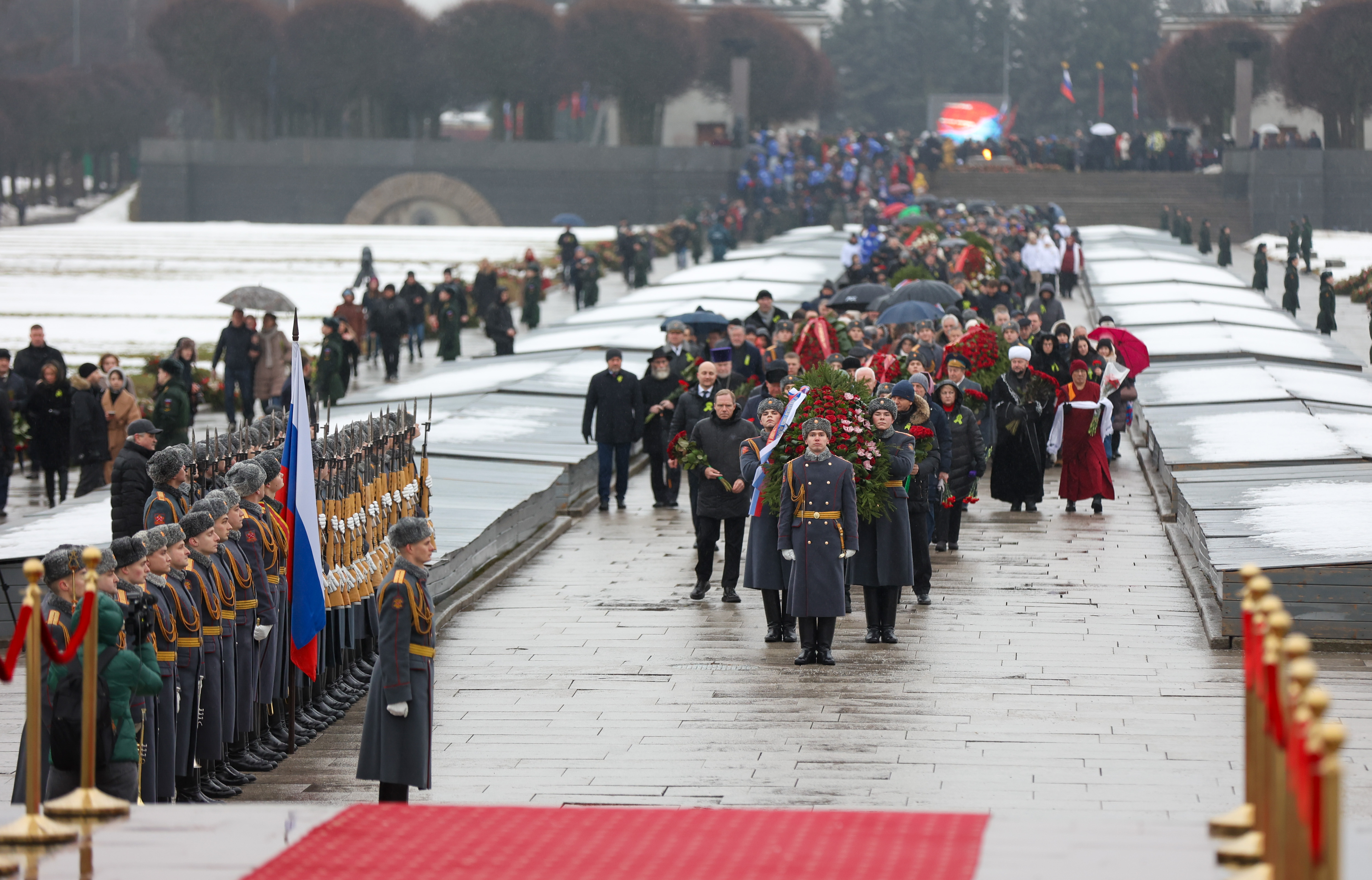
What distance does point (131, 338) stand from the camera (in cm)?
3291

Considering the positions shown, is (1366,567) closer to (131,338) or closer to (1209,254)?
(131,338)

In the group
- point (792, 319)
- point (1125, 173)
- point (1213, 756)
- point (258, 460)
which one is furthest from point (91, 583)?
point (1125, 173)

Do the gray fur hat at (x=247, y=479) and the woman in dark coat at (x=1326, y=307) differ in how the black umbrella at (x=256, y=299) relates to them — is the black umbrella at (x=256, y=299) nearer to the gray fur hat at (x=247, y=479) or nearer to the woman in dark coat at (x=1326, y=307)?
the gray fur hat at (x=247, y=479)

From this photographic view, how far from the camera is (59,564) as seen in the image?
25.1ft

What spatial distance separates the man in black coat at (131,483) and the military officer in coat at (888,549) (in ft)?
16.0

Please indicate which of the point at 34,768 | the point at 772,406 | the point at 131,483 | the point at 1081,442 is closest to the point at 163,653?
the point at 34,768

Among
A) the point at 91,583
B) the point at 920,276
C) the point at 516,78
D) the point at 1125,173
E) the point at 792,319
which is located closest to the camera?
the point at 91,583

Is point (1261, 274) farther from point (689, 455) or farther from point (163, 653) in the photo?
point (163, 653)

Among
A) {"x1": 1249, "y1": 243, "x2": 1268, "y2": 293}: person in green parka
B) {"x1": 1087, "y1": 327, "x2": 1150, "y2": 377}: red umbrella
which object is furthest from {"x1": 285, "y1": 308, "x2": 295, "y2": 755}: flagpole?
{"x1": 1249, "y1": 243, "x2": 1268, "y2": 293}: person in green parka

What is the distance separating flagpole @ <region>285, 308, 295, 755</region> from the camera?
31.7 ft

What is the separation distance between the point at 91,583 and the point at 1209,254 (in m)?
46.9

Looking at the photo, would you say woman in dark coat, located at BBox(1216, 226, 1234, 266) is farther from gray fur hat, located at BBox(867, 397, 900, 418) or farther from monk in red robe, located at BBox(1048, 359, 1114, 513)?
gray fur hat, located at BBox(867, 397, 900, 418)

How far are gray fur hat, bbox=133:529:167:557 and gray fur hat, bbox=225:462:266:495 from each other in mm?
1343

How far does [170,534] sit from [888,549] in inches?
200
